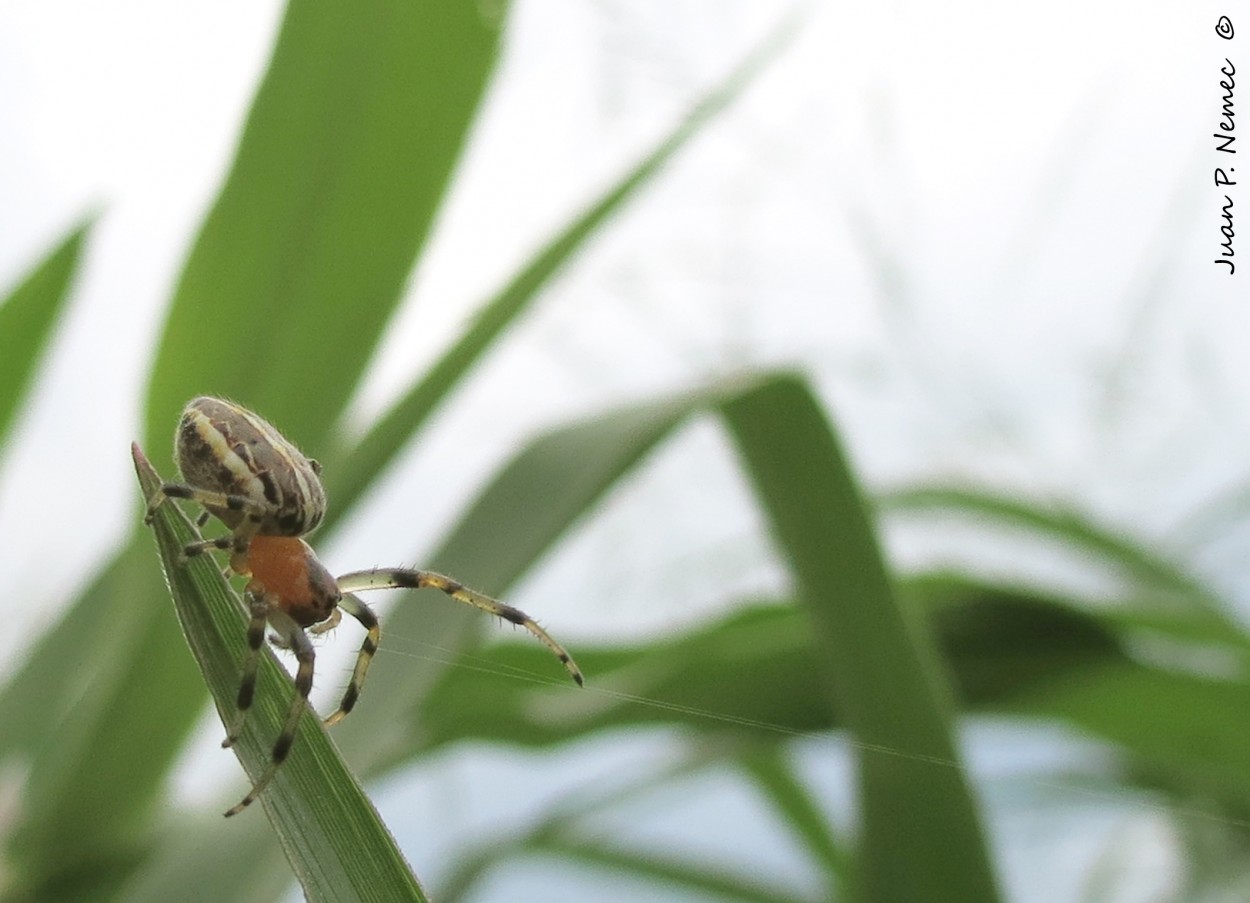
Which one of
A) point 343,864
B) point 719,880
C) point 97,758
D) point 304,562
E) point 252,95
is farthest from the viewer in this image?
point 719,880

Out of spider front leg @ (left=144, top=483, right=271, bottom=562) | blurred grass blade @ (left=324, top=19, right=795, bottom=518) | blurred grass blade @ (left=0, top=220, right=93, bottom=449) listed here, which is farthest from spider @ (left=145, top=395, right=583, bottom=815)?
blurred grass blade @ (left=0, top=220, right=93, bottom=449)

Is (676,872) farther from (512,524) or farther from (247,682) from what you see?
(247,682)

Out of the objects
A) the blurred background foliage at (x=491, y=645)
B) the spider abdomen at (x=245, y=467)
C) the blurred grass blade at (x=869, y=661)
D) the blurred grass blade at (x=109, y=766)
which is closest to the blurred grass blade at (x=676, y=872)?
the blurred background foliage at (x=491, y=645)

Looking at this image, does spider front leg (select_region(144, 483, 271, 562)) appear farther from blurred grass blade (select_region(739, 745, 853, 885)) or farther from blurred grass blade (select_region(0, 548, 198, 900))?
blurred grass blade (select_region(739, 745, 853, 885))

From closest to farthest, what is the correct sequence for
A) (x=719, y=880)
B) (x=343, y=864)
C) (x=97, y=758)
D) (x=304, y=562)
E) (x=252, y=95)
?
(x=343, y=864) → (x=304, y=562) → (x=252, y=95) → (x=97, y=758) → (x=719, y=880)

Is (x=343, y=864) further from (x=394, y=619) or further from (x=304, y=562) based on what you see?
(x=394, y=619)

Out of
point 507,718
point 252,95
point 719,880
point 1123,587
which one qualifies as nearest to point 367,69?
point 252,95
